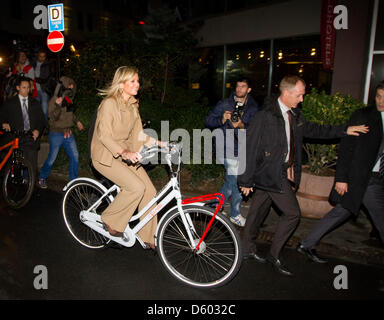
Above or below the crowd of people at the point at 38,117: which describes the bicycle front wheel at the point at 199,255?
below

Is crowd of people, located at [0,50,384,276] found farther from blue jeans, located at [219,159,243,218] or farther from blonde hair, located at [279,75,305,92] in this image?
blue jeans, located at [219,159,243,218]

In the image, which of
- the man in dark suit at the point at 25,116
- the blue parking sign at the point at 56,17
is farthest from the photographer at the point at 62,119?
the blue parking sign at the point at 56,17

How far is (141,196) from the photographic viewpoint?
3814 millimetres

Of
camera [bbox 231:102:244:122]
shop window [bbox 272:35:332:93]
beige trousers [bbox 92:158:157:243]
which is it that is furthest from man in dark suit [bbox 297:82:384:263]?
shop window [bbox 272:35:332:93]

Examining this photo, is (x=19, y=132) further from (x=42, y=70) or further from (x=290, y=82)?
(x=42, y=70)

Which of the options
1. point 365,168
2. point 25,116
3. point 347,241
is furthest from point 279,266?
point 25,116

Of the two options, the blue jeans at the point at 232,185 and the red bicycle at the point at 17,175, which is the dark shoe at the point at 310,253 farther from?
the red bicycle at the point at 17,175

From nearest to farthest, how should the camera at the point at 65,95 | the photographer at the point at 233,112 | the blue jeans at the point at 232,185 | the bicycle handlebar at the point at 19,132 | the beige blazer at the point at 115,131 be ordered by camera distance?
the beige blazer at the point at 115,131 < the photographer at the point at 233,112 < the blue jeans at the point at 232,185 < the bicycle handlebar at the point at 19,132 < the camera at the point at 65,95

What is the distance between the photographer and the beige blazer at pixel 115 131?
3672mm

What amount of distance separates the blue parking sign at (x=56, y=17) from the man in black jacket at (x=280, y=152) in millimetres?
7601
